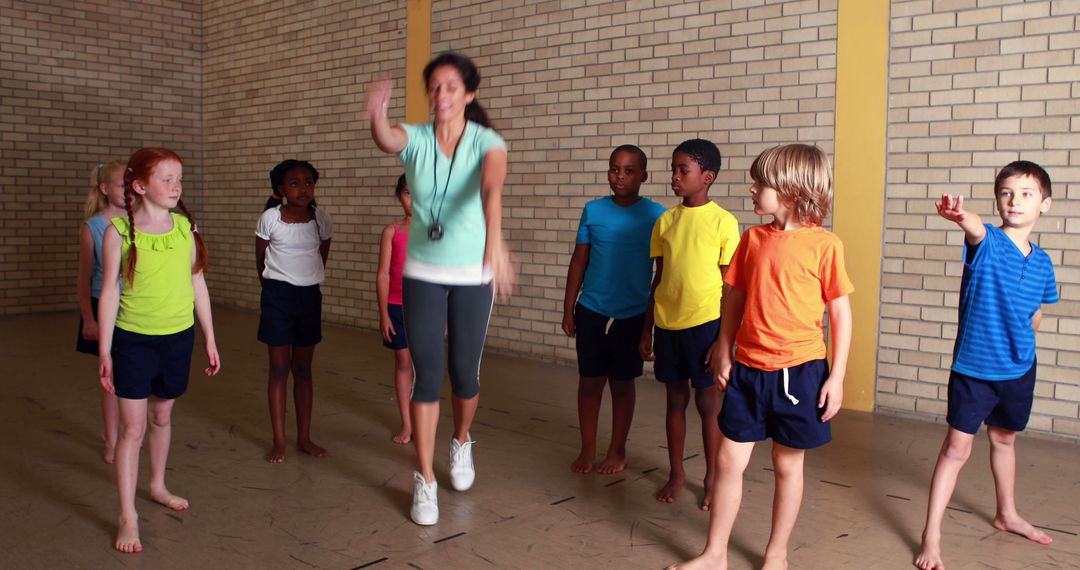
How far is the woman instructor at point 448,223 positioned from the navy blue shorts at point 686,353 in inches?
29.3

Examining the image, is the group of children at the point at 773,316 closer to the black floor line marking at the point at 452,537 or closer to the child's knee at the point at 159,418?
the black floor line marking at the point at 452,537

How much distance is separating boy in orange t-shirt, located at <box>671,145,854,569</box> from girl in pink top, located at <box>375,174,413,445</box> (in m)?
1.74

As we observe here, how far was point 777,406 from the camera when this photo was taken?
8.80 ft

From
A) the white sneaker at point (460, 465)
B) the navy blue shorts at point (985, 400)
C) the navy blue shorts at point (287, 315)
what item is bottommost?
the white sneaker at point (460, 465)

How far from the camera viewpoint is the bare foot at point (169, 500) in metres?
3.43

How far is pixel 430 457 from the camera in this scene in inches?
131

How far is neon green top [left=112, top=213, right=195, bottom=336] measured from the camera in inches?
120

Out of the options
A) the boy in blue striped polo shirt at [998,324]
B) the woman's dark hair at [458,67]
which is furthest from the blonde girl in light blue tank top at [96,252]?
the boy in blue striped polo shirt at [998,324]

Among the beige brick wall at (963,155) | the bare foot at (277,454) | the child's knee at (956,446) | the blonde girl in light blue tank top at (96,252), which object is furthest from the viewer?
the beige brick wall at (963,155)

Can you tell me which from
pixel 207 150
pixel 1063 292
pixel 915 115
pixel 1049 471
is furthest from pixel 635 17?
pixel 207 150

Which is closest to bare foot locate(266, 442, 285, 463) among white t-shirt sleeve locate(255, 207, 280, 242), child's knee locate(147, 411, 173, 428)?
child's knee locate(147, 411, 173, 428)

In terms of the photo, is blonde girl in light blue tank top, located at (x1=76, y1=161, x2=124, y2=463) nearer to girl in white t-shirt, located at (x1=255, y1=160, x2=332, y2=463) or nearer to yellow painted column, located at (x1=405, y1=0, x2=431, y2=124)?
girl in white t-shirt, located at (x1=255, y1=160, x2=332, y2=463)

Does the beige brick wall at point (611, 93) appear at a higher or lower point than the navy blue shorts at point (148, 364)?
higher

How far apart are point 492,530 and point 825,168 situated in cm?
173
